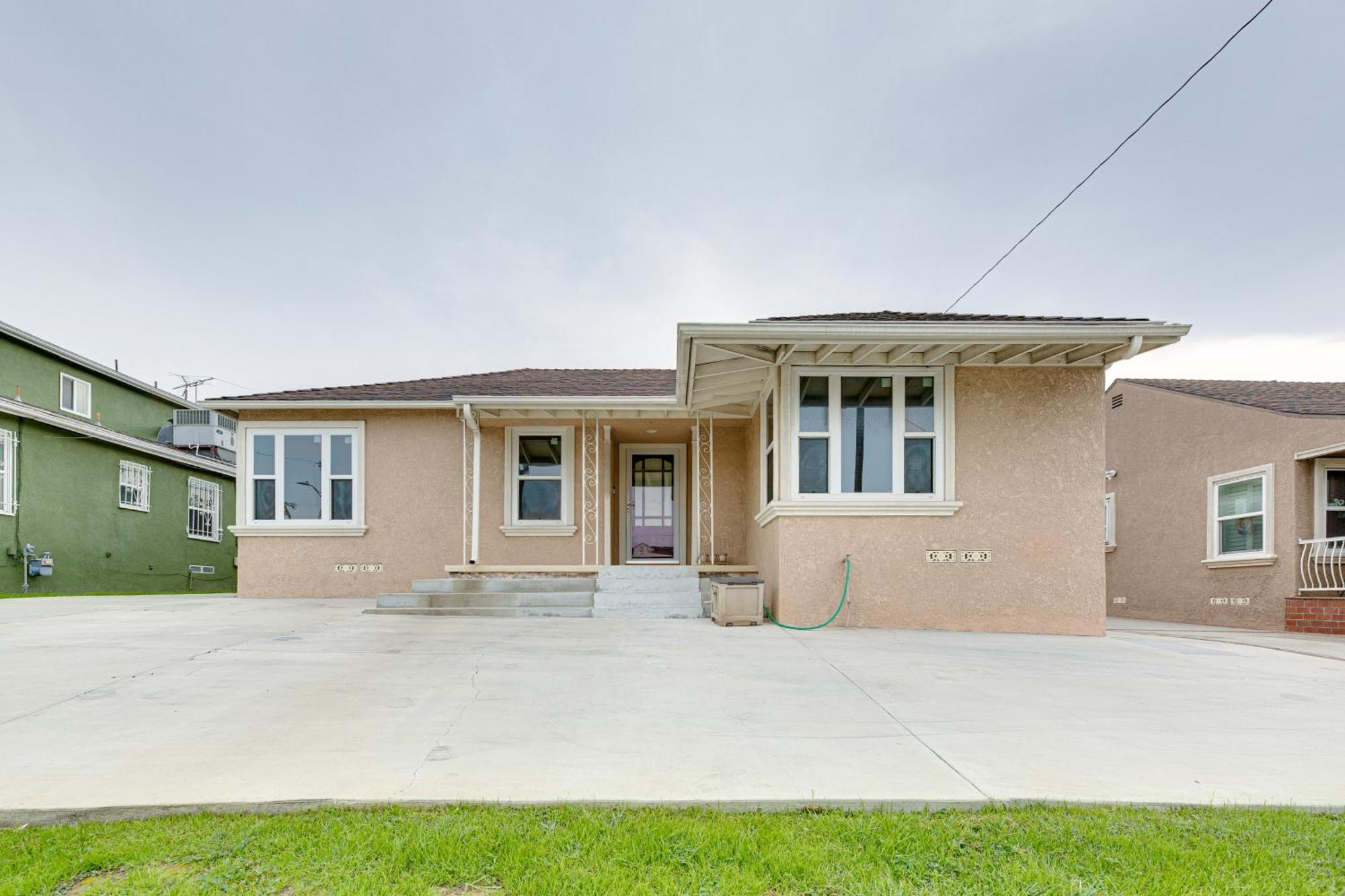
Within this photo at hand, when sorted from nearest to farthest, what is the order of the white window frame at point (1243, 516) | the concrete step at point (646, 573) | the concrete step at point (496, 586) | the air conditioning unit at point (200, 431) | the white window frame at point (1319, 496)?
the concrete step at point (496, 586)
the concrete step at point (646, 573)
the white window frame at point (1319, 496)
the white window frame at point (1243, 516)
the air conditioning unit at point (200, 431)

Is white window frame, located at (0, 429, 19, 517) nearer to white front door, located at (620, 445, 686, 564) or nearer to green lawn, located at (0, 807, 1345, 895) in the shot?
white front door, located at (620, 445, 686, 564)

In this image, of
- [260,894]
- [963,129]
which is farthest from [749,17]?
[260,894]

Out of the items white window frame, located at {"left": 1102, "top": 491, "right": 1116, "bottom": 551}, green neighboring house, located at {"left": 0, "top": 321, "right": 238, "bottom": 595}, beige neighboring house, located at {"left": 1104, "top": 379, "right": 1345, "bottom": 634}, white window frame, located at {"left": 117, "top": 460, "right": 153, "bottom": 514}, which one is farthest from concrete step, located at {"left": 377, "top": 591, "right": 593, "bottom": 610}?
white window frame, located at {"left": 117, "top": 460, "right": 153, "bottom": 514}

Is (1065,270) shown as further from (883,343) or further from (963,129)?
(883,343)

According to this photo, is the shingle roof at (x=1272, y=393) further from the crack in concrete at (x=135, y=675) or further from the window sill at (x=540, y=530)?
the crack in concrete at (x=135, y=675)

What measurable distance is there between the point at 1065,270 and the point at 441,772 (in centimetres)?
1411

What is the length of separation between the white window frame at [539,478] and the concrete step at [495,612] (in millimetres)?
3019

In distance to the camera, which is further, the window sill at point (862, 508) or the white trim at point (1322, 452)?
the white trim at point (1322, 452)

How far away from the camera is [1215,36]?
8.39 metres

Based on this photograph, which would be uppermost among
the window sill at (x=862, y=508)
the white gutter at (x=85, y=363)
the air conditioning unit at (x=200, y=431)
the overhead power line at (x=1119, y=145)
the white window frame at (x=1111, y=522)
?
the overhead power line at (x=1119, y=145)

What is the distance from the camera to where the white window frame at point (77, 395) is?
19250 mm

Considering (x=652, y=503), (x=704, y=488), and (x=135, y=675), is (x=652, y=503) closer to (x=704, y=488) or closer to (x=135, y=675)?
(x=704, y=488)

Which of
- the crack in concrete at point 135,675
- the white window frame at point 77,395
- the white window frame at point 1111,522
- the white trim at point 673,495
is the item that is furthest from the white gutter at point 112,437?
the white window frame at point 1111,522

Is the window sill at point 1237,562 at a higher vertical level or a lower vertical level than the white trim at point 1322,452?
lower
